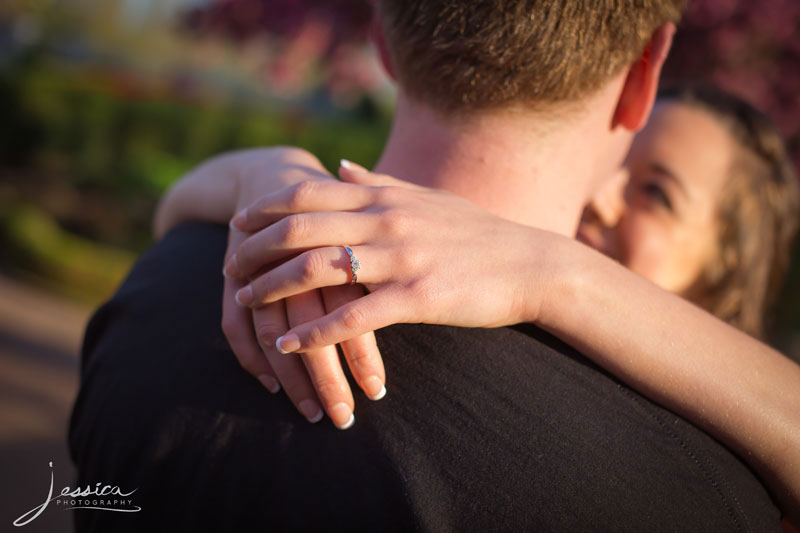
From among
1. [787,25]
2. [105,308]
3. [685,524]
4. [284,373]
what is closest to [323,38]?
[787,25]

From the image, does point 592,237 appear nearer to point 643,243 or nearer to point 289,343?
point 643,243

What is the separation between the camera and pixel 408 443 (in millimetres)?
1081

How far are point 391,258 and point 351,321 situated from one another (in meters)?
0.14

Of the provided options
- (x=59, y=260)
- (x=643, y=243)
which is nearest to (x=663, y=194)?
(x=643, y=243)

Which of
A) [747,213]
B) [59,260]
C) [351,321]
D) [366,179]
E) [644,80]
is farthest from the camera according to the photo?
[59,260]

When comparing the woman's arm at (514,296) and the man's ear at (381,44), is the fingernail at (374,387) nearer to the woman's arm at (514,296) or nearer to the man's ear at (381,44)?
the woman's arm at (514,296)

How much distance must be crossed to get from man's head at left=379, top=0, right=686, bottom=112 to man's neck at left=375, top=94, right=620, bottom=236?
0.15 feet

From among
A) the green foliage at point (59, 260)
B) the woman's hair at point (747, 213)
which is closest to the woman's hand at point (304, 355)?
the woman's hair at point (747, 213)

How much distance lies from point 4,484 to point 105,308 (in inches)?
134

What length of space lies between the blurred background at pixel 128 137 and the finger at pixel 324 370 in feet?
11.6

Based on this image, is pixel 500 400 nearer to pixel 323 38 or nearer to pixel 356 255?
pixel 356 255

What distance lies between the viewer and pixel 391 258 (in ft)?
3.62

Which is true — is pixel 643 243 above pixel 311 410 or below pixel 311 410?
above

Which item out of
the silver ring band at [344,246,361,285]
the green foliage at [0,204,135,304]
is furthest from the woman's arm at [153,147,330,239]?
the green foliage at [0,204,135,304]
